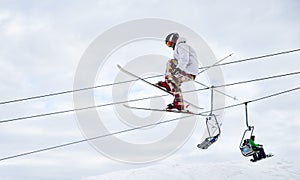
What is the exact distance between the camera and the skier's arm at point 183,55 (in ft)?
44.9

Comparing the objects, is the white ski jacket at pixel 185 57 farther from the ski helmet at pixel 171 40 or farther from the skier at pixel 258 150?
the skier at pixel 258 150

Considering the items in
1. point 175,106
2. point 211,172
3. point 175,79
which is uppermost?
point 211,172

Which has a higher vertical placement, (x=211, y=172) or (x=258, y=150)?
(x=211, y=172)

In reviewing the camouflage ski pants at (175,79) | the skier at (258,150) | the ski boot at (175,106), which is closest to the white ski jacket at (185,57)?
the camouflage ski pants at (175,79)

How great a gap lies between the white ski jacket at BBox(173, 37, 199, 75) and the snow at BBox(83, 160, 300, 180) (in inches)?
2318

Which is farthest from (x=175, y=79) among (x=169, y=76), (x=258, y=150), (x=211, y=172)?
(x=211, y=172)

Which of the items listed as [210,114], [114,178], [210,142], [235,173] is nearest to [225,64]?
[210,114]

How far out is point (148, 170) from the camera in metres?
80.9

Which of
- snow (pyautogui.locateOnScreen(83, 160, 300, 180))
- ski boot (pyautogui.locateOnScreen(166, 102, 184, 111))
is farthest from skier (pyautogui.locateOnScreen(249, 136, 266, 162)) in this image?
snow (pyautogui.locateOnScreen(83, 160, 300, 180))

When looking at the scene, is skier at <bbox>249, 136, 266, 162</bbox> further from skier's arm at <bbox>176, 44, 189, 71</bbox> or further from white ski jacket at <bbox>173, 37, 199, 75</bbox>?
skier's arm at <bbox>176, 44, 189, 71</bbox>

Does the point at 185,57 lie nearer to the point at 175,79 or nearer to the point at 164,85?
the point at 175,79

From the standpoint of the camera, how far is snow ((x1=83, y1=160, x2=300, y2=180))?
7858cm

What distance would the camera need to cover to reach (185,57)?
45.1 feet

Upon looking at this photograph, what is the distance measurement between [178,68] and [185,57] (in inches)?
19.4
